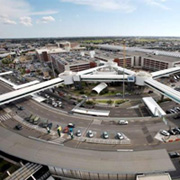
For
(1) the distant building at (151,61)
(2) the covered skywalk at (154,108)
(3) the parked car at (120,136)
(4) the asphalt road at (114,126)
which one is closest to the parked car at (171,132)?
(4) the asphalt road at (114,126)

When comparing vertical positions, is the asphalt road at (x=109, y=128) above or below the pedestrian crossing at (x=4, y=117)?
above

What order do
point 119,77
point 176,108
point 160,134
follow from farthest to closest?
point 119,77, point 176,108, point 160,134

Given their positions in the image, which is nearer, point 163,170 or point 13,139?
point 163,170

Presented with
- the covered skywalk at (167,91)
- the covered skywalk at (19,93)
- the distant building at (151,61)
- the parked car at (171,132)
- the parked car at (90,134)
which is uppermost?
the distant building at (151,61)

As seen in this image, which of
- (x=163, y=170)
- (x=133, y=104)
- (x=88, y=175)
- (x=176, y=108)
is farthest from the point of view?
(x=133, y=104)

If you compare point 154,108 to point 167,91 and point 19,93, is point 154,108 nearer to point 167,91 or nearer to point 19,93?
point 167,91

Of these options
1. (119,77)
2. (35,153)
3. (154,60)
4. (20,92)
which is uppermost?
(154,60)

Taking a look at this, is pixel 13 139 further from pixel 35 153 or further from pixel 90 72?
pixel 90 72

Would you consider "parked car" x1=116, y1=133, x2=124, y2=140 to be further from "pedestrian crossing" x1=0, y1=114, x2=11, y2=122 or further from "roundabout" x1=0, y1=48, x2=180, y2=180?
"pedestrian crossing" x1=0, y1=114, x2=11, y2=122

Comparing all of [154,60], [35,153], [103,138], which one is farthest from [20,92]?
[154,60]

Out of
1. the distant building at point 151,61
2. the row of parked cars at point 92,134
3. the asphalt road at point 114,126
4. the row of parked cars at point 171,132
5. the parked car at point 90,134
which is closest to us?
the asphalt road at point 114,126

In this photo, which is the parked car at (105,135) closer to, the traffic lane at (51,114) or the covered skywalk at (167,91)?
the traffic lane at (51,114)
